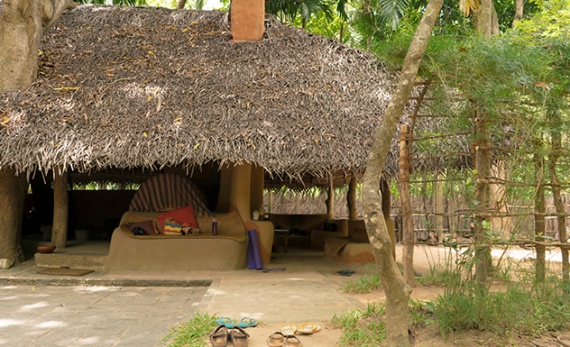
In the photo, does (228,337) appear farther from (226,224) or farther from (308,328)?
(226,224)

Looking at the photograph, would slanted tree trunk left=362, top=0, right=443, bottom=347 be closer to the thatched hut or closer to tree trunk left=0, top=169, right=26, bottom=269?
the thatched hut

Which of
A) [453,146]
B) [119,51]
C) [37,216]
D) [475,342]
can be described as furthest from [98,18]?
[475,342]

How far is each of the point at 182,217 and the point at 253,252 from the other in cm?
118

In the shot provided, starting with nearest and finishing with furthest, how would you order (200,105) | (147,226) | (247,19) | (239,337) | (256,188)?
(239,337) < (200,105) < (147,226) < (256,188) < (247,19)

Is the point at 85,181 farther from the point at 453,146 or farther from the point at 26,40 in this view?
the point at 453,146

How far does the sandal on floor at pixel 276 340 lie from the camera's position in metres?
3.50

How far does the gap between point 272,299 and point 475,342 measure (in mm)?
2182

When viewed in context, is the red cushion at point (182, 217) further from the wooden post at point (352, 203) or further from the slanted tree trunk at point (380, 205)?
the slanted tree trunk at point (380, 205)

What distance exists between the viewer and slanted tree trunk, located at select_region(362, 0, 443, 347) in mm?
3016

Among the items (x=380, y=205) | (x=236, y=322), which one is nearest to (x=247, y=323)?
(x=236, y=322)

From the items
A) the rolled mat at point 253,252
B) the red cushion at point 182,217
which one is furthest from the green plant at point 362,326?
the red cushion at point 182,217

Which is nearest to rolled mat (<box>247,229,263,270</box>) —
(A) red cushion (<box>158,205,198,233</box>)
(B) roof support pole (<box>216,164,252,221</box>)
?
(B) roof support pole (<box>216,164,252,221</box>)

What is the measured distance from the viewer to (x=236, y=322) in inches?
159

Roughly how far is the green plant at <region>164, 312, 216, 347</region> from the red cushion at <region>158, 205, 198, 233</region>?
329cm
